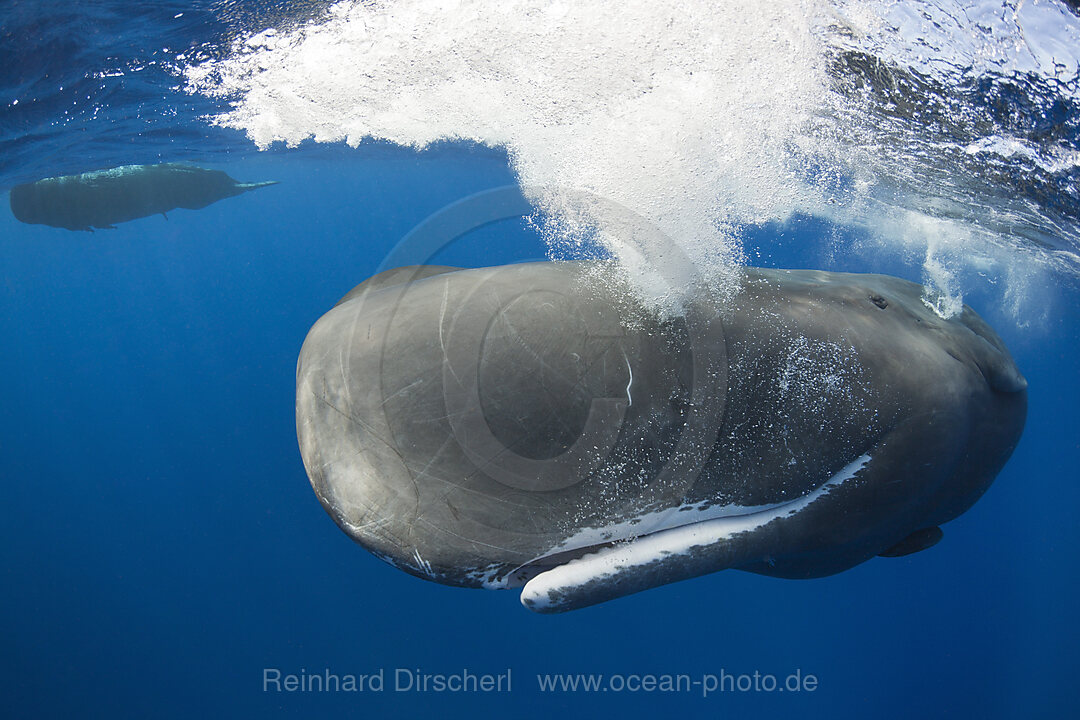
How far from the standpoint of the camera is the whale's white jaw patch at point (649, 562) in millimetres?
2416

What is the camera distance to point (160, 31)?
8.12m

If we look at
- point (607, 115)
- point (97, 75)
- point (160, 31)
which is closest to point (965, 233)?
point (607, 115)

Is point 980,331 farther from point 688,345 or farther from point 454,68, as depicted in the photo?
point 454,68

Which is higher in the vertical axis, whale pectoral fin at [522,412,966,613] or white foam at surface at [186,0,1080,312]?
white foam at surface at [186,0,1080,312]

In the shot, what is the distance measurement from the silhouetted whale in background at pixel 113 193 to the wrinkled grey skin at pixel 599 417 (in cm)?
1656

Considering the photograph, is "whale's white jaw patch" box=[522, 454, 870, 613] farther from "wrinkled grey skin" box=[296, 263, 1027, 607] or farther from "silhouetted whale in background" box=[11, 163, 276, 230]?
"silhouetted whale in background" box=[11, 163, 276, 230]

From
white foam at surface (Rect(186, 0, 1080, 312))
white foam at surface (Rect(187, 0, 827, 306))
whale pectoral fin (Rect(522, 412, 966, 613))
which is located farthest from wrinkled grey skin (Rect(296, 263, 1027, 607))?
white foam at surface (Rect(187, 0, 827, 306))

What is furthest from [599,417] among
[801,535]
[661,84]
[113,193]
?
[113,193]

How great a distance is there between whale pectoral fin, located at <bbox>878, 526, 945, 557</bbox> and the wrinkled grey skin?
Result: 1.92 feet

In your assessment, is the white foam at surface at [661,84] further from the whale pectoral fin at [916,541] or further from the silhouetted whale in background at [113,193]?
the silhouetted whale in background at [113,193]

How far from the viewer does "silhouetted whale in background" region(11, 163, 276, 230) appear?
50.5 feet

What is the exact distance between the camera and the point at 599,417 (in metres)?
2.63

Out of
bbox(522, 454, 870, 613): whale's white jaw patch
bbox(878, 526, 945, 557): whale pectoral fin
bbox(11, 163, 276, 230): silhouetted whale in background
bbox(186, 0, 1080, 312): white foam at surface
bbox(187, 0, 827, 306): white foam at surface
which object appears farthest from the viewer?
bbox(11, 163, 276, 230): silhouetted whale in background

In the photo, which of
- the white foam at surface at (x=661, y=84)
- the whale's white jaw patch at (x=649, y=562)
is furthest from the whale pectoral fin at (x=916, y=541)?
the white foam at surface at (x=661, y=84)
